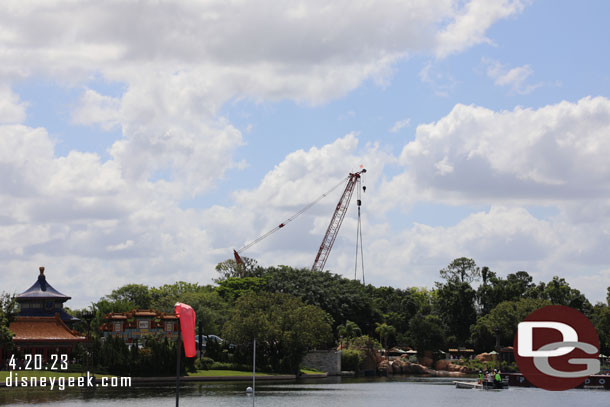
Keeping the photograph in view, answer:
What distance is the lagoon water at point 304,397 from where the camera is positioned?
74562 mm

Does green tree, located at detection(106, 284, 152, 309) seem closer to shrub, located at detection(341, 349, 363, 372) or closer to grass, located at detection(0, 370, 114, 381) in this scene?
shrub, located at detection(341, 349, 363, 372)

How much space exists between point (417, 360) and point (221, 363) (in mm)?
53515

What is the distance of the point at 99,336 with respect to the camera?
10912 cm

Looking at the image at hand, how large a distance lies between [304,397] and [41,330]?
133ft

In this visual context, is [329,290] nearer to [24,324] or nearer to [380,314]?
[380,314]

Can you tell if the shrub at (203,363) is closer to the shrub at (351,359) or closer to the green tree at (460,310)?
the shrub at (351,359)

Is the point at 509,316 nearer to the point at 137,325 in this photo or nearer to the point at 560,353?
the point at 560,353

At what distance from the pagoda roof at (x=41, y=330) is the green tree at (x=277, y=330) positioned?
2216 cm

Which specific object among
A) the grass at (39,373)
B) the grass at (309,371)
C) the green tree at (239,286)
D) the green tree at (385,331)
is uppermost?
the green tree at (239,286)

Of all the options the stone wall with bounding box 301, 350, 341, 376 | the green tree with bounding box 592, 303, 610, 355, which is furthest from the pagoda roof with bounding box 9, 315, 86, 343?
the green tree with bounding box 592, 303, 610, 355

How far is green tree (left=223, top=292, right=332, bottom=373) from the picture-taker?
117 metres

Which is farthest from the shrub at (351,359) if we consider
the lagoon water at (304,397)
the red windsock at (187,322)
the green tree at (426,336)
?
the red windsock at (187,322)

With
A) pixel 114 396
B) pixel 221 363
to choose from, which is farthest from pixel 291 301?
pixel 114 396

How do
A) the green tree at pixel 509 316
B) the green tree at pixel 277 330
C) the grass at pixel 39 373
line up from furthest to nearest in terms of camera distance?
the green tree at pixel 509 316
the green tree at pixel 277 330
the grass at pixel 39 373
